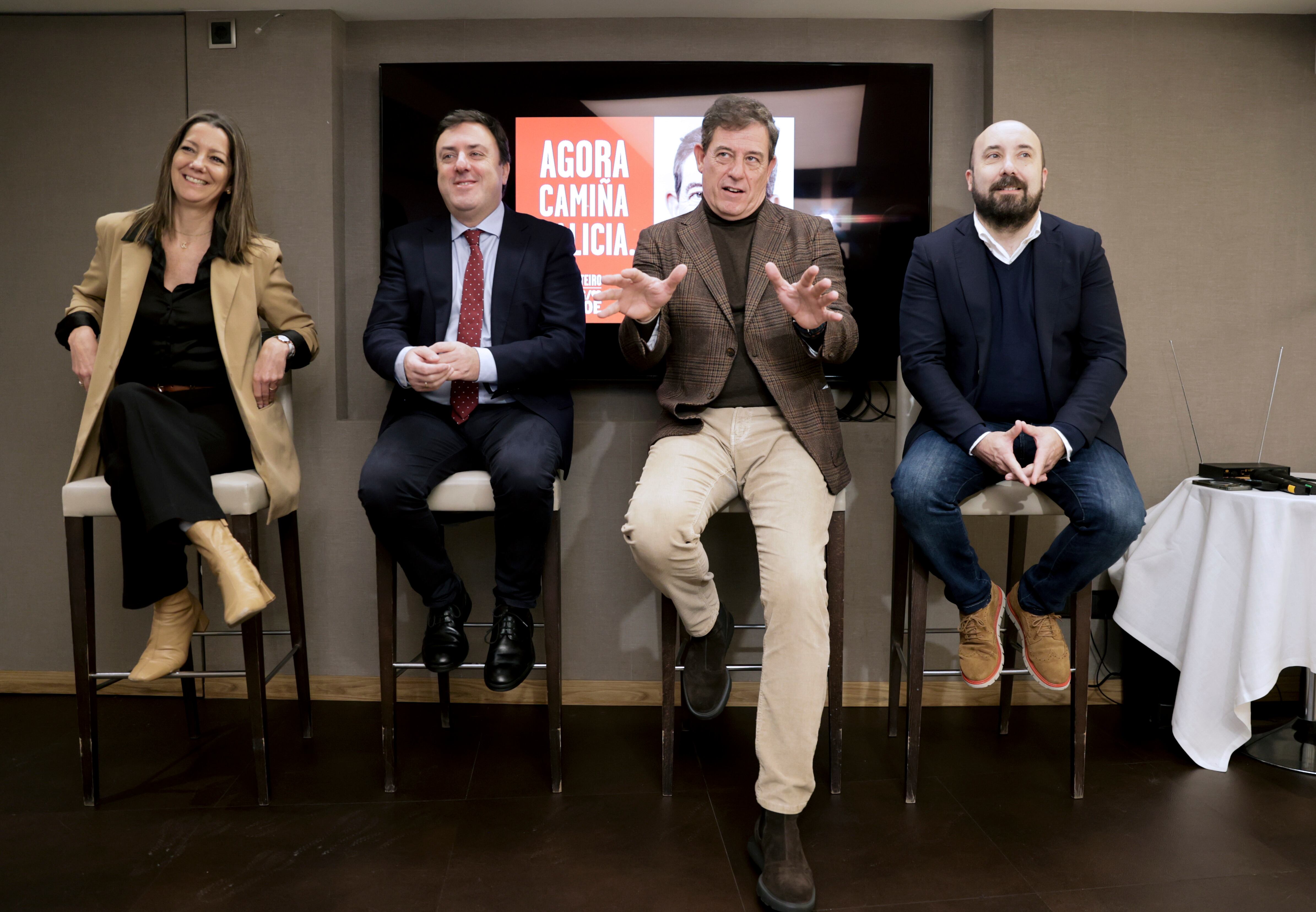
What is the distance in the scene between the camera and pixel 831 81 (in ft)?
8.68

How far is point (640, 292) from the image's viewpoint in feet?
6.36

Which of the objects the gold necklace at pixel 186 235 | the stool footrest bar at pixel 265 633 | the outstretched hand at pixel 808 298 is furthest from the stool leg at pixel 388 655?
the outstretched hand at pixel 808 298

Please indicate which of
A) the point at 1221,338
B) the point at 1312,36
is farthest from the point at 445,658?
the point at 1312,36

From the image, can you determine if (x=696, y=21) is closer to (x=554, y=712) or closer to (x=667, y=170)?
(x=667, y=170)

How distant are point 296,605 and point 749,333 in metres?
1.54

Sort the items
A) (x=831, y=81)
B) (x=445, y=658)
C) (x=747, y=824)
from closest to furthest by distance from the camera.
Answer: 1. (x=747, y=824)
2. (x=445, y=658)
3. (x=831, y=81)

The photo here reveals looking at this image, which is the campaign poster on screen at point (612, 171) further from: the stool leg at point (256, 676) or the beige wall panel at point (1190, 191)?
the stool leg at point (256, 676)

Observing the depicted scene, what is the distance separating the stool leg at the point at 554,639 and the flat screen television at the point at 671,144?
84 centimetres

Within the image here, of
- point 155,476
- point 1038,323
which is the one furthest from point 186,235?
point 1038,323

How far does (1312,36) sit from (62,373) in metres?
4.23

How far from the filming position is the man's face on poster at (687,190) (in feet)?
8.75

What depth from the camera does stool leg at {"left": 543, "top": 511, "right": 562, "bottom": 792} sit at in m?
2.12

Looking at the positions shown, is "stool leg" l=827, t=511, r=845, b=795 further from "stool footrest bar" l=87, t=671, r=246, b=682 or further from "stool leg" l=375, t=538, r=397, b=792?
"stool footrest bar" l=87, t=671, r=246, b=682

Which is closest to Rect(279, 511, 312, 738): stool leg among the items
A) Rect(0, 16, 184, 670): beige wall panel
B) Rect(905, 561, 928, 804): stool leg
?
Rect(0, 16, 184, 670): beige wall panel
